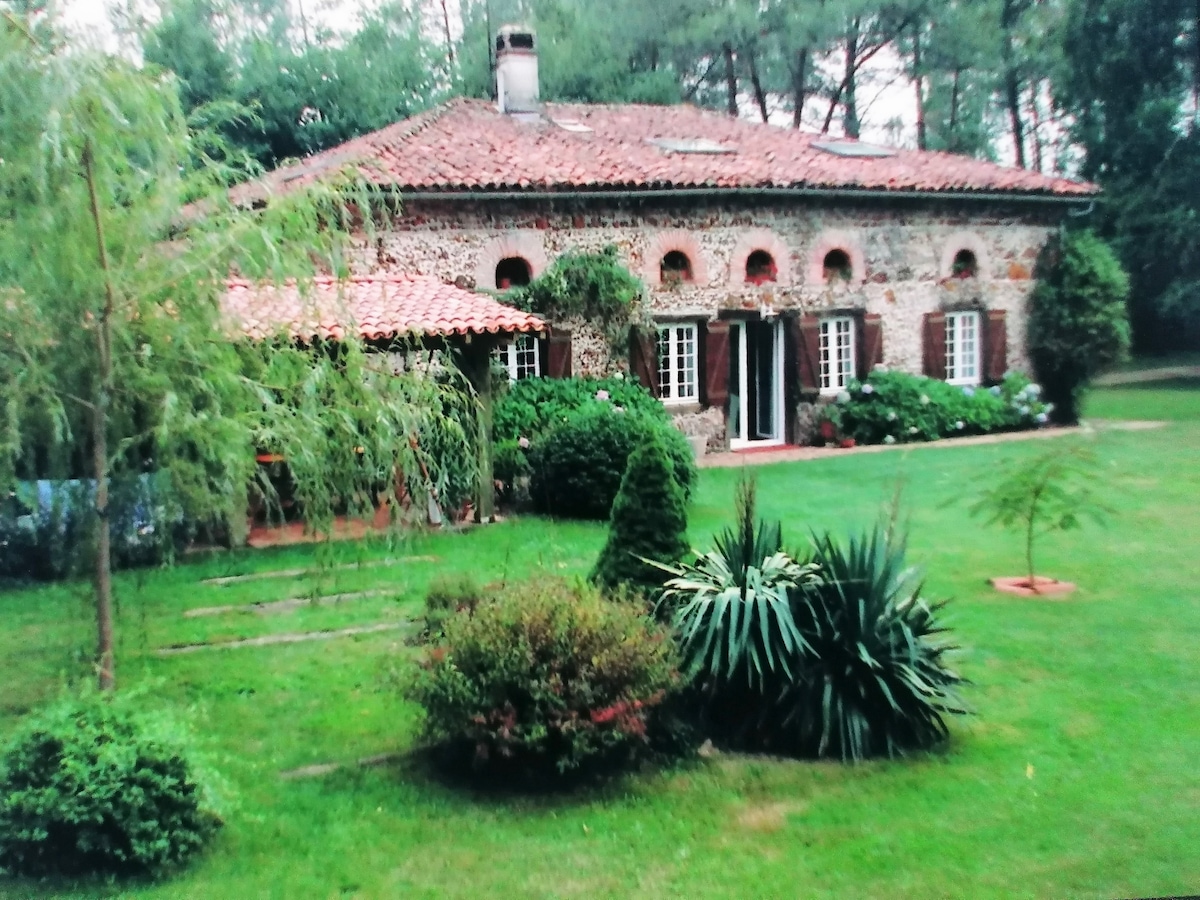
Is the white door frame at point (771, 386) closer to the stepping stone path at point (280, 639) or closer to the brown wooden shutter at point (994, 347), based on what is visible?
the brown wooden shutter at point (994, 347)

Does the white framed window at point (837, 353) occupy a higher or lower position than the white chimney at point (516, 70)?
lower

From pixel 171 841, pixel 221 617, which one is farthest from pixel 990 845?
pixel 221 617

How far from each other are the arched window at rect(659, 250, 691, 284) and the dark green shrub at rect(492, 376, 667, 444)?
72.5 inches

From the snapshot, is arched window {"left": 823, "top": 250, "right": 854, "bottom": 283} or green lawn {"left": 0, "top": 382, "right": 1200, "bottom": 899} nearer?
green lawn {"left": 0, "top": 382, "right": 1200, "bottom": 899}

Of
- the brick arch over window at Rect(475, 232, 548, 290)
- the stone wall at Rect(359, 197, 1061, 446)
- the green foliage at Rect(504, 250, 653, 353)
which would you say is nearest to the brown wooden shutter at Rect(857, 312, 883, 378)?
the stone wall at Rect(359, 197, 1061, 446)

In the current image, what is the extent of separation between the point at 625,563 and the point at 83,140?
3.26 metres

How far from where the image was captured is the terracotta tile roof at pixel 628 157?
514 inches

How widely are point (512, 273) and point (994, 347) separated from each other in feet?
26.9

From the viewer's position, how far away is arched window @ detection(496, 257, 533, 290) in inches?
539

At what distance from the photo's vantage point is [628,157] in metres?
14.3

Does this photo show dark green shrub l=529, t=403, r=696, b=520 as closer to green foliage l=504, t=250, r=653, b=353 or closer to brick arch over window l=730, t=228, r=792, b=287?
green foliage l=504, t=250, r=653, b=353

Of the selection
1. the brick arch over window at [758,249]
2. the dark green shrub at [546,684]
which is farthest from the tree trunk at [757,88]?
the dark green shrub at [546,684]

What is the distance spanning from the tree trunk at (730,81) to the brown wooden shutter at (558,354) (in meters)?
3.98

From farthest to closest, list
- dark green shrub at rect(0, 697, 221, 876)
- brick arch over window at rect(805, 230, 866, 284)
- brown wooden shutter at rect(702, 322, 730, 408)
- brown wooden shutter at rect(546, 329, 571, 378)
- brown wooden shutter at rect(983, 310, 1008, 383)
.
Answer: brown wooden shutter at rect(983, 310, 1008, 383) → brick arch over window at rect(805, 230, 866, 284) → brown wooden shutter at rect(702, 322, 730, 408) → brown wooden shutter at rect(546, 329, 571, 378) → dark green shrub at rect(0, 697, 221, 876)
